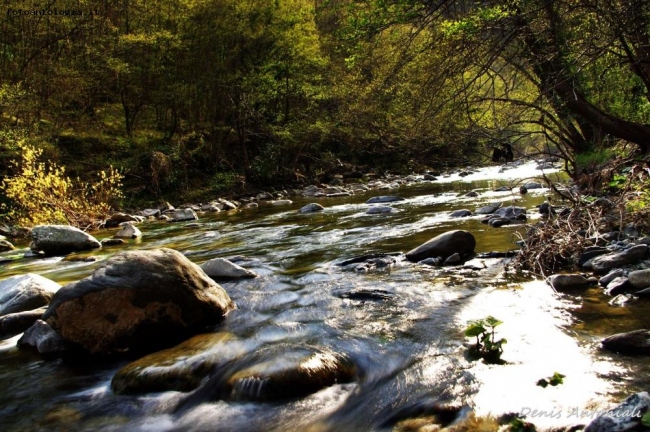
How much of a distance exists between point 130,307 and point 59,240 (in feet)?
18.7

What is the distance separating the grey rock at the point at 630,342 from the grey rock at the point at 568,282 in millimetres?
1237

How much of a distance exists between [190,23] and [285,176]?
717cm

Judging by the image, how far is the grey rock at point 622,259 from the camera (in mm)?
4562

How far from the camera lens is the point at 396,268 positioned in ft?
19.0

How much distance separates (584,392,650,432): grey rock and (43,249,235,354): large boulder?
3.08m

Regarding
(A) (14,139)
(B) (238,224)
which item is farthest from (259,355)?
(A) (14,139)

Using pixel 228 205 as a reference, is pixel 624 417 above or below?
below

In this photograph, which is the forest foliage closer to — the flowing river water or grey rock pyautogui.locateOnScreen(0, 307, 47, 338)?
the flowing river water

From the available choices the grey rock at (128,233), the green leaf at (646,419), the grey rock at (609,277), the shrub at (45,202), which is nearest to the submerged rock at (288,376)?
the green leaf at (646,419)

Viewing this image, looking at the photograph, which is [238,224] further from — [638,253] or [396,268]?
[638,253]

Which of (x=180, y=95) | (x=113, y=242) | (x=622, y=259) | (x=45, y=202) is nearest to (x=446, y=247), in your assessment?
(x=622, y=259)

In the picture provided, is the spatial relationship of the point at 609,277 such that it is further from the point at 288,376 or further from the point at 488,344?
the point at 288,376

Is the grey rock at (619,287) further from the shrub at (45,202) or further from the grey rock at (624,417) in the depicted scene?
the shrub at (45,202)

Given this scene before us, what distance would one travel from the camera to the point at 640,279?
401 centimetres
